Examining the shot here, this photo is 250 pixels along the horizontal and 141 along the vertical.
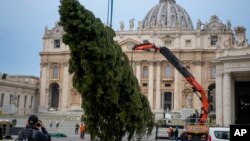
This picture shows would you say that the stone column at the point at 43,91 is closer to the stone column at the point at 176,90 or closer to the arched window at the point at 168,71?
the arched window at the point at 168,71

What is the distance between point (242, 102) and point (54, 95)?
54.0 metres

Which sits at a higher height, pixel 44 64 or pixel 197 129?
pixel 44 64

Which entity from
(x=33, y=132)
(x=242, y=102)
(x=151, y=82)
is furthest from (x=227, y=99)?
(x=151, y=82)

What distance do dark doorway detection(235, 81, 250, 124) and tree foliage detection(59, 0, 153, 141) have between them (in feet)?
61.9

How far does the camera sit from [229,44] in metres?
30.1

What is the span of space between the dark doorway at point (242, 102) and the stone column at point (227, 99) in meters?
2.18

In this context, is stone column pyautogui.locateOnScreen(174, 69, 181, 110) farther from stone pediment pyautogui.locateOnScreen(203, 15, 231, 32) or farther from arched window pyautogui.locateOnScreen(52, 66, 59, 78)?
arched window pyautogui.locateOnScreen(52, 66, 59, 78)

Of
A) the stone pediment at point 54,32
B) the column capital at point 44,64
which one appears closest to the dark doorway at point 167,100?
the column capital at point 44,64

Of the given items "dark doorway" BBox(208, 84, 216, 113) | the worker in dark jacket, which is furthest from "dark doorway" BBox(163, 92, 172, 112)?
the worker in dark jacket

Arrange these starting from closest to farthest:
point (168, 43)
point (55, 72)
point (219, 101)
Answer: point (219, 101) → point (168, 43) → point (55, 72)

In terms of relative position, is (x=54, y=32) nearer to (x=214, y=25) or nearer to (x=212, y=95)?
(x=214, y=25)

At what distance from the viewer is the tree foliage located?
11188 mm

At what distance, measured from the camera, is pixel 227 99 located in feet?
90.8

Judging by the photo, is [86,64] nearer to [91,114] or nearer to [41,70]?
[91,114]
